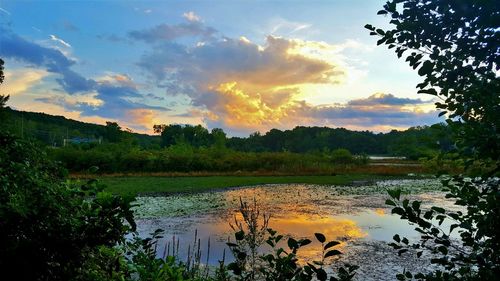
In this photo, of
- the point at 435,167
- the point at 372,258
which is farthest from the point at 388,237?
the point at 435,167

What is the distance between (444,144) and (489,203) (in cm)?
50

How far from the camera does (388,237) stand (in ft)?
48.6

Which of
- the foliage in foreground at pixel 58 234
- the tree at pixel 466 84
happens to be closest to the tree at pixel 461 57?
the tree at pixel 466 84

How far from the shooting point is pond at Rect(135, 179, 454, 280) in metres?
11.6

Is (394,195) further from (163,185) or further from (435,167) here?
(163,185)

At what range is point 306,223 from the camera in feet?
58.4

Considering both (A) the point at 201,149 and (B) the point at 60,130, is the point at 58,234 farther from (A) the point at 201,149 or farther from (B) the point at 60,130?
Answer: (B) the point at 60,130

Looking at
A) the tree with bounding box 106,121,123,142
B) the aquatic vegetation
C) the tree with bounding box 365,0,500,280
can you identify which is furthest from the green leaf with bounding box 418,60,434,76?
the tree with bounding box 106,121,123,142

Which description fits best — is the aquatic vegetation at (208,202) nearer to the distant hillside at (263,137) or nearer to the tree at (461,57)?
the tree at (461,57)

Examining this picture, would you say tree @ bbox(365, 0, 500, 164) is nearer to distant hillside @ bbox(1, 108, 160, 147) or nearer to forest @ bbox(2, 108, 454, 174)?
forest @ bbox(2, 108, 454, 174)

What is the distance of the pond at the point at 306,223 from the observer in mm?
11578

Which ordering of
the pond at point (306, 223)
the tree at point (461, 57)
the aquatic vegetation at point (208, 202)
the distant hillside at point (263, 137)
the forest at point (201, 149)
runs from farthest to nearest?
the distant hillside at point (263, 137) < the aquatic vegetation at point (208, 202) < the pond at point (306, 223) < the forest at point (201, 149) < the tree at point (461, 57)

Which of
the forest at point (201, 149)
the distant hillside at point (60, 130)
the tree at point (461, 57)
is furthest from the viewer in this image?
the distant hillside at point (60, 130)

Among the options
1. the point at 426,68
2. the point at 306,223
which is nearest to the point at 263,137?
the point at 306,223
